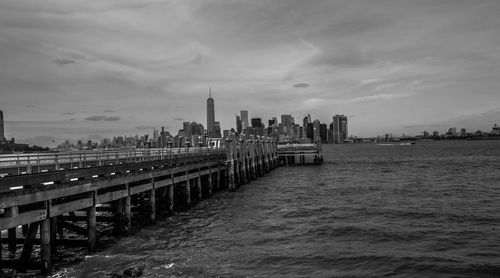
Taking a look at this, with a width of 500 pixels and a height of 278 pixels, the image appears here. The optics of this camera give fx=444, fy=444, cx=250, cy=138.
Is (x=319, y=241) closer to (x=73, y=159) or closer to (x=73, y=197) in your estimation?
(x=73, y=197)

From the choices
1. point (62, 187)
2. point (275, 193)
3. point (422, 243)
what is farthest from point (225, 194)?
point (62, 187)

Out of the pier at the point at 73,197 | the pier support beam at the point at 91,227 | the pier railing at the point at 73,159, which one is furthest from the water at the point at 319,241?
the pier railing at the point at 73,159

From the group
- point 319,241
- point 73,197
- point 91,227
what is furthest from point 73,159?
point 319,241

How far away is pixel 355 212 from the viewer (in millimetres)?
36125

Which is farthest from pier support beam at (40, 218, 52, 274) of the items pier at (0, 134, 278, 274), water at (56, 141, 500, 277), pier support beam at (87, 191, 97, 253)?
pier support beam at (87, 191, 97, 253)

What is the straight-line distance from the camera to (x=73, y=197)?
23.0 m

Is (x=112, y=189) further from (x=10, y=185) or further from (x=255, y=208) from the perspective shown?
(x=255, y=208)

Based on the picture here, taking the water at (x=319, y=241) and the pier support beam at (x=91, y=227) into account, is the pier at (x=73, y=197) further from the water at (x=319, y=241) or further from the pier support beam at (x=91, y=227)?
the water at (x=319, y=241)

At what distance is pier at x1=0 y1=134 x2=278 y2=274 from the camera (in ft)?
57.2

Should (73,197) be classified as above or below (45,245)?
above

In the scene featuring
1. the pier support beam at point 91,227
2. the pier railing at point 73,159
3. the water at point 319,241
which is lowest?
the water at point 319,241

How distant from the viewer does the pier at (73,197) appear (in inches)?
687

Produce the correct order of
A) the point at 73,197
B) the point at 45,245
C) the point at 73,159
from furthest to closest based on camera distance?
the point at 73,159, the point at 73,197, the point at 45,245

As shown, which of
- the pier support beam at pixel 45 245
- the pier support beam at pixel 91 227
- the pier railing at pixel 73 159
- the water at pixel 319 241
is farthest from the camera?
the pier support beam at pixel 91 227
